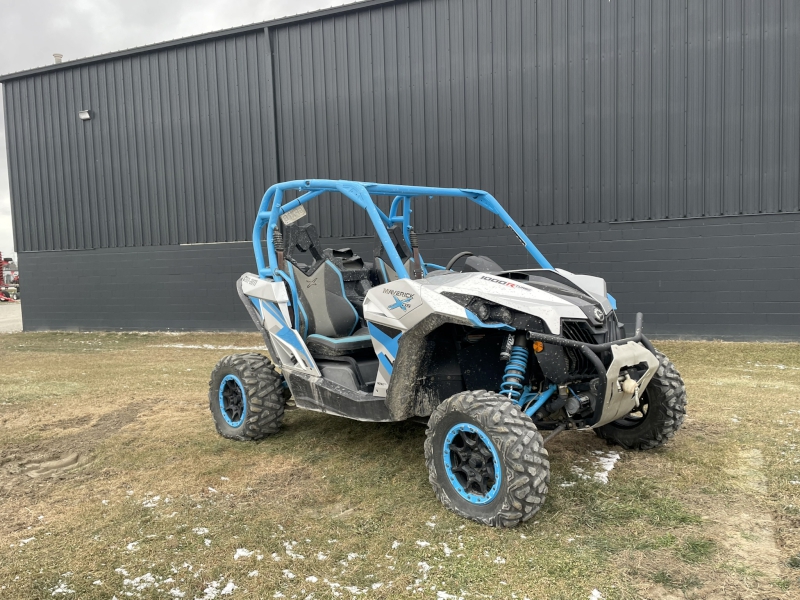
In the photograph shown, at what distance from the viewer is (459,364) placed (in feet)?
12.5

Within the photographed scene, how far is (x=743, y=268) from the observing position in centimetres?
930

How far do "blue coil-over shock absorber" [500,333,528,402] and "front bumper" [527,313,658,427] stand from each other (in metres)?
0.12

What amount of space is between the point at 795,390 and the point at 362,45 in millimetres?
9194

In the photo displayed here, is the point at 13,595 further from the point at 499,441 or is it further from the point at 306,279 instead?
the point at 306,279

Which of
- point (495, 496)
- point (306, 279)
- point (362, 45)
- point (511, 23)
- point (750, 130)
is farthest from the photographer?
point (362, 45)

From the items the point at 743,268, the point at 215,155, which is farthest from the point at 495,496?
the point at 215,155

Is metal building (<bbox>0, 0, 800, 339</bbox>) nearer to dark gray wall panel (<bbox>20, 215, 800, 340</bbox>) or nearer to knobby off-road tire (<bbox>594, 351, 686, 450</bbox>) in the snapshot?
dark gray wall panel (<bbox>20, 215, 800, 340</bbox>)

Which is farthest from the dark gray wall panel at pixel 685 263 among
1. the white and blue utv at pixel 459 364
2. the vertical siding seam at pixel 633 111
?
the white and blue utv at pixel 459 364

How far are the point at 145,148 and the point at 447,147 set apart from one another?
23.2 feet

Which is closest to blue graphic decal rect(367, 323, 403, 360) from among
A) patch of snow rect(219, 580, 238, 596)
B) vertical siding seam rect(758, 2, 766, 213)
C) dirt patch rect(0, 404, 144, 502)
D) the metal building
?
patch of snow rect(219, 580, 238, 596)

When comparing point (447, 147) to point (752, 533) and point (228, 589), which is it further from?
point (228, 589)

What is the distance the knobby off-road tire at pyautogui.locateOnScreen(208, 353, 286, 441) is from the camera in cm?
464

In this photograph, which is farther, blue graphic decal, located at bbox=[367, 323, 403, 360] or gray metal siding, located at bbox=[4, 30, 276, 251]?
gray metal siding, located at bbox=[4, 30, 276, 251]

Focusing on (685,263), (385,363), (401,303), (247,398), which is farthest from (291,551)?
(685,263)
